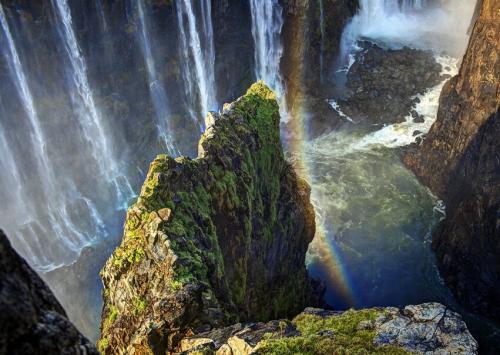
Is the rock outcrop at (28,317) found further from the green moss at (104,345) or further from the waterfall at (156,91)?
the waterfall at (156,91)

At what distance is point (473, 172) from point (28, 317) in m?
30.6

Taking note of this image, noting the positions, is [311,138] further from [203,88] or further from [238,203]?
[238,203]

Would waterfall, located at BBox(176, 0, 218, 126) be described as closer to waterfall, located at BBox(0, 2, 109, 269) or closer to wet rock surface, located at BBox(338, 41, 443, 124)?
wet rock surface, located at BBox(338, 41, 443, 124)

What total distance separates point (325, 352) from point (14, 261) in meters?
6.04

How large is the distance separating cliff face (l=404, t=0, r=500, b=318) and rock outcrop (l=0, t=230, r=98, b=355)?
1046 inches

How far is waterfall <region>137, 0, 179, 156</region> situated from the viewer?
121 ft

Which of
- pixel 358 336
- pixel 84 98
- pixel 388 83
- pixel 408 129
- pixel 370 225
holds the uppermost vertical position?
pixel 84 98

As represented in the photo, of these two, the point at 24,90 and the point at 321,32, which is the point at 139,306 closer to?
the point at 24,90

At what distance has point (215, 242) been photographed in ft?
50.3

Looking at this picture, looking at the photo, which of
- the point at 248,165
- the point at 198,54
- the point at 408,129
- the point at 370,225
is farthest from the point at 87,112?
the point at 408,129

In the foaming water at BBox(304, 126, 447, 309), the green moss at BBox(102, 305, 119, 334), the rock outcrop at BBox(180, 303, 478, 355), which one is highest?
the rock outcrop at BBox(180, 303, 478, 355)

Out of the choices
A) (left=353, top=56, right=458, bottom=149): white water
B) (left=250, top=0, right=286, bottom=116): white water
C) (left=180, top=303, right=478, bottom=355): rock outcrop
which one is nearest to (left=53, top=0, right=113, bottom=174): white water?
(left=250, top=0, right=286, bottom=116): white water

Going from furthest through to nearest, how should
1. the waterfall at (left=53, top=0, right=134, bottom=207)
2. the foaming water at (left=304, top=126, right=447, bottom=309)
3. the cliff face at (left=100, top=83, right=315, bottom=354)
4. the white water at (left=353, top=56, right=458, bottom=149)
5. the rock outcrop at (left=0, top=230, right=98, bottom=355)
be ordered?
the white water at (left=353, top=56, right=458, bottom=149)
the waterfall at (left=53, top=0, right=134, bottom=207)
the foaming water at (left=304, top=126, right=447, bottom=309)
the cliff face at (left=100, top=83, right=315, bottom=354)
the rock outcrop at (left=0, top=230, right=98, bottom=355)

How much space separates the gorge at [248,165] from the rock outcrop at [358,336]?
0.10m
